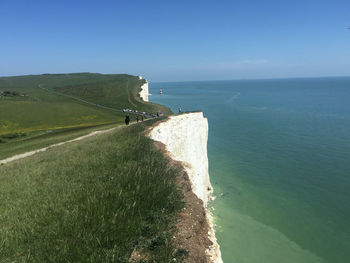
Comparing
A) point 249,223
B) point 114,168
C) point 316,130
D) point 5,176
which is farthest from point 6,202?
point 316,130

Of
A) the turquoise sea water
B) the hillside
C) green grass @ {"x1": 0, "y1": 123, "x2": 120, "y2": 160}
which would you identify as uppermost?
the hillside

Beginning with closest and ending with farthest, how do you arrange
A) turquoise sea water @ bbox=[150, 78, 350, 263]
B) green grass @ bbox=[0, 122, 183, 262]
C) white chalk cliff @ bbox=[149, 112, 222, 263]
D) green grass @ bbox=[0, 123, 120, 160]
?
green grass @ bbox=[0, 122, 183, 262], turquoise sea water @ bbox=[150, 78, 350, 263], white chalk cliff @ bbox=[149, 112, 222, 263], green grass @ bbox=[0, 123, 120, 160]

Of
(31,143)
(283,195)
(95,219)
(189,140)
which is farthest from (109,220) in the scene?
(31,143)

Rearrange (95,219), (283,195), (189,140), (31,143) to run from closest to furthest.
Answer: (95,219), (189,140), (283,195), (31,143)

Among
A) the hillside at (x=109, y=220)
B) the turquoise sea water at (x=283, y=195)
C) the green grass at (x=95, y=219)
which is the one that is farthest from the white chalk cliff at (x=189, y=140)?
the green grass at (x=95, y=219)

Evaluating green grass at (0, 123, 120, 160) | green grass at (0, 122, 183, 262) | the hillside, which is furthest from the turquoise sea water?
green grass at (0, 123, 120, 160)

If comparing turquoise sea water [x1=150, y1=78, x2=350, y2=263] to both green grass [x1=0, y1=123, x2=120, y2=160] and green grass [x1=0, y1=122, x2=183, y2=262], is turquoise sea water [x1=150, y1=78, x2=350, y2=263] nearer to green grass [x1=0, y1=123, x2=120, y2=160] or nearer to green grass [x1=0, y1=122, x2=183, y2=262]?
green grass [x1=0, y1=122, x2=183, y2=262]

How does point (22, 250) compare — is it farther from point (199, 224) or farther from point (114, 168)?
point (114, 168)

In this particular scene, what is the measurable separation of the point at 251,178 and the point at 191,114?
14018 mm

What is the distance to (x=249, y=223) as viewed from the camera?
22375 millimetres

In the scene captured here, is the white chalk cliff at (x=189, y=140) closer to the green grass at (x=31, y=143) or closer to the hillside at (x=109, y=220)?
the hillside at (x=109, y=220)

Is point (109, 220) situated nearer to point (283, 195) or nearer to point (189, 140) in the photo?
point (189, 140)

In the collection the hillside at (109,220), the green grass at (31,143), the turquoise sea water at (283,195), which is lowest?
the turquoise sea water at (283,195)

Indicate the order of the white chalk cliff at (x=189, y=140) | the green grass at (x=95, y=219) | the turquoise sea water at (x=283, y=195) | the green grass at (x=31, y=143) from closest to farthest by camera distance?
the green grass at (x=95, y=219) → the turquoise sea water at (x=283, y=195) → the white chalk cliff at (x=189, y=140) → the green grass at (x=31, y=143)
